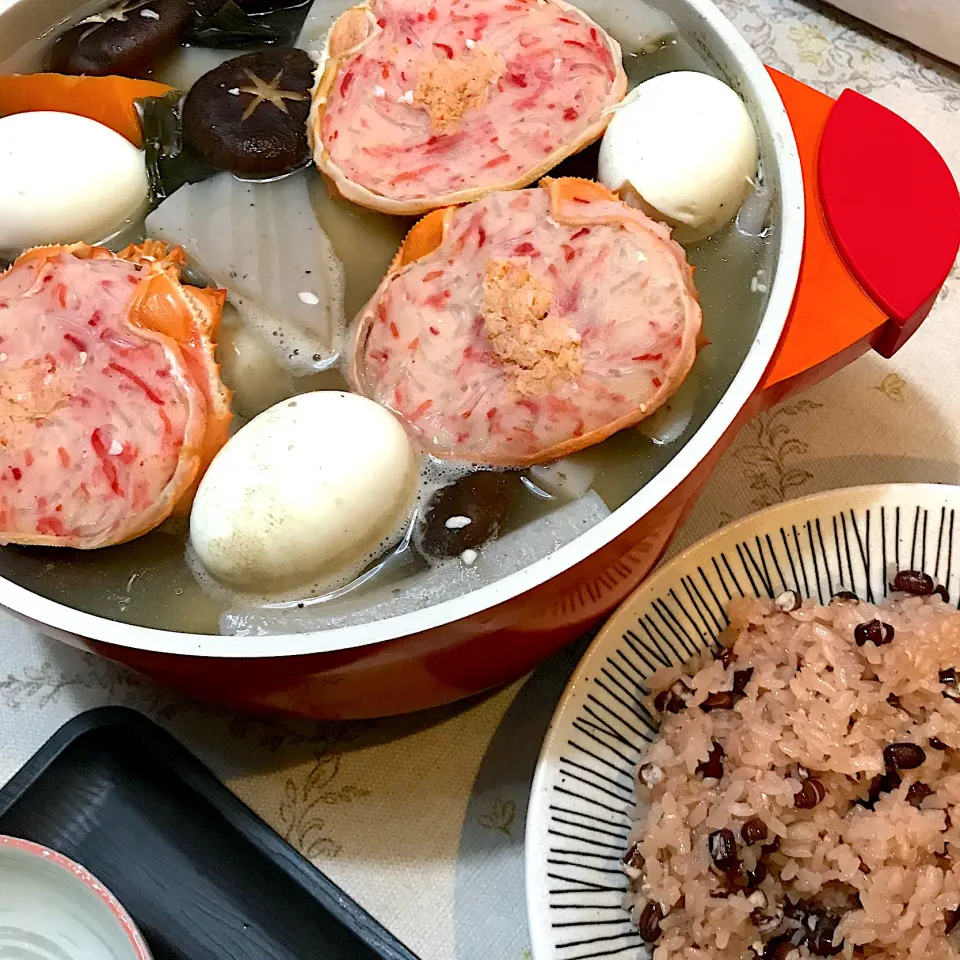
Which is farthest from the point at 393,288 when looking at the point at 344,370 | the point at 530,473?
the point at 530,473

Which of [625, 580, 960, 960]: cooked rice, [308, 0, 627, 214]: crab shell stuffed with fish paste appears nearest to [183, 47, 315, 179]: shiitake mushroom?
[308, 0, 627, 214]: crab shell stuffed with fish paste

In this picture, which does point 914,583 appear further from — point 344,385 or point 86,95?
point 86,95

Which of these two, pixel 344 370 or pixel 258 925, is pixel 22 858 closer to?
pixel 258 925

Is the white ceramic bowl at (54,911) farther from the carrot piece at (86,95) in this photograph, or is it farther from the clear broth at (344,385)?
the carrot piece at (86,95)

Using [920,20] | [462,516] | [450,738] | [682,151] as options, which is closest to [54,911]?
[450,738]

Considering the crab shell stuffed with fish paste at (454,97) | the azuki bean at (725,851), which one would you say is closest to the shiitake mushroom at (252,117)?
the crab shell stuffed with fish paste at (454,97)
